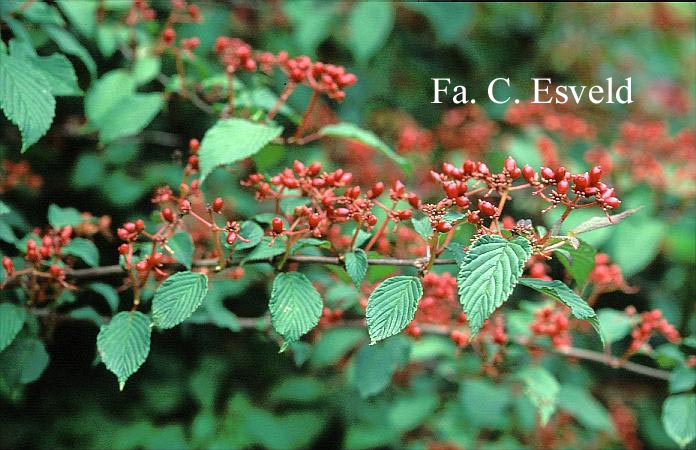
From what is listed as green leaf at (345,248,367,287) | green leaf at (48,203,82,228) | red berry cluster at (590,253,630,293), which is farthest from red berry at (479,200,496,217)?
green leaf at (48,203,82,228)

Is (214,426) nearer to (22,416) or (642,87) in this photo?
(22,416)

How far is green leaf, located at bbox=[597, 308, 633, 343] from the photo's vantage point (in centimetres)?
179

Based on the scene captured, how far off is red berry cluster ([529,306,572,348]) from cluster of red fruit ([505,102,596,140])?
1.40 metres

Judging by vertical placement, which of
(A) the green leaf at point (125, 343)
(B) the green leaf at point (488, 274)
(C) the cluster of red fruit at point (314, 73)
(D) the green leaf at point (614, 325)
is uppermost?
(C) the cluster of red fruit at point (314, 73)

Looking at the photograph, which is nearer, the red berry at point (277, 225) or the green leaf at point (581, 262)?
the red berry at point (277, 225)

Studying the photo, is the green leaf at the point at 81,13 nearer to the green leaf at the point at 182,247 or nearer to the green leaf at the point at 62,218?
the green leaf at the point at 62,218

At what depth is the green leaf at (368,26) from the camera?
2.51 m

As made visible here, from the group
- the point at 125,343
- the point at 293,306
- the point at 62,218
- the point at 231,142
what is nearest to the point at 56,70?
the point at 62,218

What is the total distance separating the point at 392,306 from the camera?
3.56 feet

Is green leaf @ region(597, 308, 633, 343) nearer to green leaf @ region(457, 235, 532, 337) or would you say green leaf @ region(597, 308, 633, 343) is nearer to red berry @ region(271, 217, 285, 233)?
green leaf @ region(457, 235, 532, 337)

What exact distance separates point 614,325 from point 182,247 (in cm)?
120

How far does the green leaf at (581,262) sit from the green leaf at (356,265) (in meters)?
0.38

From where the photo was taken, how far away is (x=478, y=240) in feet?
3.50

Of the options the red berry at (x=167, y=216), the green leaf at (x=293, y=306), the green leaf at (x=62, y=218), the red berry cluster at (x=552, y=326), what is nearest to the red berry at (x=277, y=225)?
the green leaf at (x=293, y=306)
